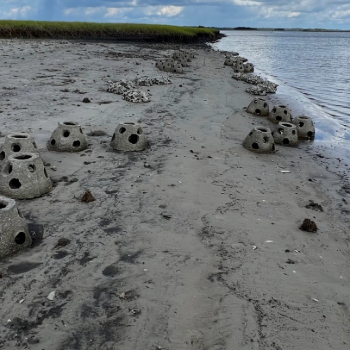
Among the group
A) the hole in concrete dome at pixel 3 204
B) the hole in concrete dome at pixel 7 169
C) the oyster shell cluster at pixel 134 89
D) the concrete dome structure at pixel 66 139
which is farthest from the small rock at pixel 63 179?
the oyster shell cluster at pixel 134 89

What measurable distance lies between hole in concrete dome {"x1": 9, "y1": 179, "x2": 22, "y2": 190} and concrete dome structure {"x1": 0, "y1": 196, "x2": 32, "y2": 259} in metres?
1.37

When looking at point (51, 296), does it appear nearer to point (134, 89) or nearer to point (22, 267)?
point (22, 267)

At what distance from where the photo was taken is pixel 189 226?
6066 mm

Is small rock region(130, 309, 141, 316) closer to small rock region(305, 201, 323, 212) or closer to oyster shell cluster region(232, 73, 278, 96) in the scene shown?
small rock region(305, 201, 323, 212)

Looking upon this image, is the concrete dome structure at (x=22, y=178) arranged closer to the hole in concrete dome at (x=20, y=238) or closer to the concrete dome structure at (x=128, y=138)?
the hole in concrete dome at (x=20, y=238)

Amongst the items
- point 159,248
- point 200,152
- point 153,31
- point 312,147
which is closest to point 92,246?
point 159,248

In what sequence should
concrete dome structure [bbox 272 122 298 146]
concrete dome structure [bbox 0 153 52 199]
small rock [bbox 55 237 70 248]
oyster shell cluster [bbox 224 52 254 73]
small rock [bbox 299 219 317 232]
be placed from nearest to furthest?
small rock [bbox 55 237 70 248], small rock [bbox 299 219 317 232], concrete dome structure [bbox 0 153 52 199], concrete dome structure [bbox 272 122 298 146], oyster shell cluster [bbox 224 52 254 73]

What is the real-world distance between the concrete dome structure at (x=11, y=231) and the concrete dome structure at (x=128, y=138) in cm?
409

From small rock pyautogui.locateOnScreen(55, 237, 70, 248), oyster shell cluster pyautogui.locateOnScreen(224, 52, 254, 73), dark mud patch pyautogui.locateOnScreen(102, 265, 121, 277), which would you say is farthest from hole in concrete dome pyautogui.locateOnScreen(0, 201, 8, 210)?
oyster shell cluster pyautogui.locateOnScreen(224, 52, 254, 73)

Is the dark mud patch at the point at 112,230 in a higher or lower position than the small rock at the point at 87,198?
lower

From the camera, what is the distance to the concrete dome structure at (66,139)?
8.70 meters

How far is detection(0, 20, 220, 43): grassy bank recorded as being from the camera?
4212 cm

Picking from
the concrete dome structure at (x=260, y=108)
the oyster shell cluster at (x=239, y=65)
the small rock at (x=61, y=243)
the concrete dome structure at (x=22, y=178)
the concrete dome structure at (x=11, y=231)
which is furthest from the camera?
the oyster shell cluster at (x=239, y=65)

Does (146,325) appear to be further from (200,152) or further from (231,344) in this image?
(200,152)
